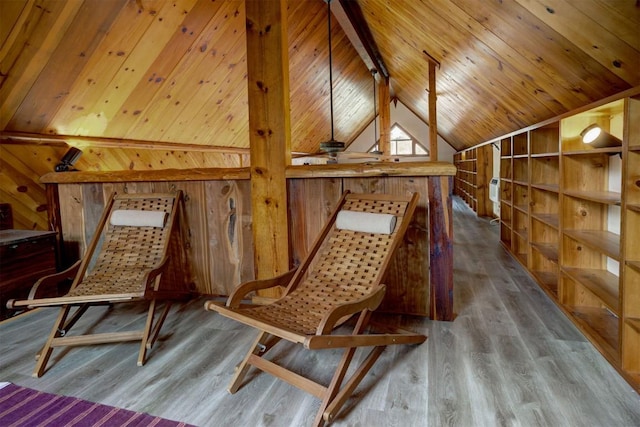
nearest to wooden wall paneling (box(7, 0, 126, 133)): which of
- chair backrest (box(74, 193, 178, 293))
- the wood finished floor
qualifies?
chair backrest (box(74, 193, 178, 293))

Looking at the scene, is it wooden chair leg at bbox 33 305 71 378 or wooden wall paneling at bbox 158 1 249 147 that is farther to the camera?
wooden wall paneling at bbox 158 1 249 147

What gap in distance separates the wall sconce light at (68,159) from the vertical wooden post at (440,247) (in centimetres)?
277

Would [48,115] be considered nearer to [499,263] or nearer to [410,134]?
[499,263]

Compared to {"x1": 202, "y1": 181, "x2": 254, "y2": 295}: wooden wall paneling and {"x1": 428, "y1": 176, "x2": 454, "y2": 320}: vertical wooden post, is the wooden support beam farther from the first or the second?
{"x1": 428, "y1": 176, "x2": 454, "y2": 320}: vertical wooden post

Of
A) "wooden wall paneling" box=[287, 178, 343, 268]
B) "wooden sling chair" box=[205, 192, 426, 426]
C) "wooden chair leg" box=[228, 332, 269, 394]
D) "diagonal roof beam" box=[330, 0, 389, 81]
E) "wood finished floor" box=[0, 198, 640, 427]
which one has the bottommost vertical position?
"wood finished floor" box=[0, 198, 640, 427]

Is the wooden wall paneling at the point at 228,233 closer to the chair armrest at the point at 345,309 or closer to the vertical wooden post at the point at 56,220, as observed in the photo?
the vertical wooden post at the point at 56,220

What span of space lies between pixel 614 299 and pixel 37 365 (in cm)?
281

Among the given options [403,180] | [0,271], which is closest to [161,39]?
[0,271]

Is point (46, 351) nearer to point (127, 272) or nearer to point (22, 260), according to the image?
point (127, 272)

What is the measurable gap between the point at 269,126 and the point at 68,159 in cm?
181

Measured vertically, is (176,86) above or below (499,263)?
above

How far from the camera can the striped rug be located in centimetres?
154

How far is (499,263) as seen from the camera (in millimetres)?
3771

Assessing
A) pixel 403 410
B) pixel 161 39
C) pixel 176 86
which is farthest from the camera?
pixel 176 86
